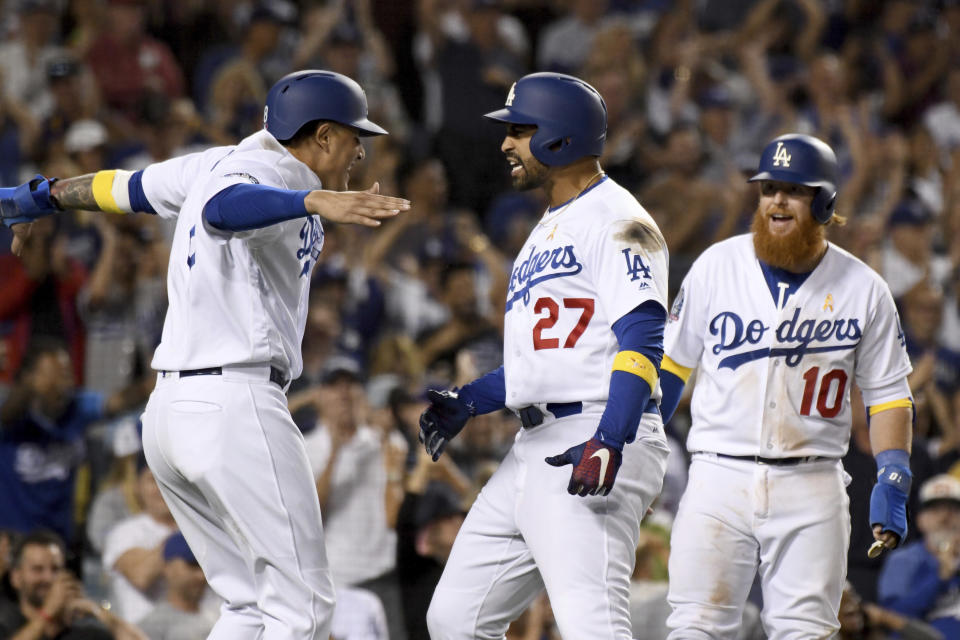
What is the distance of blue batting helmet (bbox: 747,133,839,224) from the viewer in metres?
4.33

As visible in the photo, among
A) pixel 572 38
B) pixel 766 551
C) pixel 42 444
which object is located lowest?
pixel 766 551

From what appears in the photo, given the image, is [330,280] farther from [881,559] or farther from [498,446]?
[881,559]

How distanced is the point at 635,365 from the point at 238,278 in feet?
3.88

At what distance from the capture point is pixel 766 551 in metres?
4.20

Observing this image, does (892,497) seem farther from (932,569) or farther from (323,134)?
(932,569)

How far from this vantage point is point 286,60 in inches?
370

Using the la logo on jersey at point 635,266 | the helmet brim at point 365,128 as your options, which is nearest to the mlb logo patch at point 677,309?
the la logo on jersey at point 635,266

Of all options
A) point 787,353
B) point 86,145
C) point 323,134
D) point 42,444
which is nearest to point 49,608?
point 42,444

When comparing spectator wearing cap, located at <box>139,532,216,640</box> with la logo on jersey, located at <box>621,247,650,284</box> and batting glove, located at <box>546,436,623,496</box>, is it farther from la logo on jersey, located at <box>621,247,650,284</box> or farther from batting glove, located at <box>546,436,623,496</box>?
la logo on jersey, located at <box>621,247,650,284</box>

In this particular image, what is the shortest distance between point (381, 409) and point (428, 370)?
2.08 ft

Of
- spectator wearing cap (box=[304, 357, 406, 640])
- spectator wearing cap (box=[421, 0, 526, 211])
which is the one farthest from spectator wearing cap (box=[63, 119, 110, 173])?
spectator wearing cap (box=[421, 0, 526, 211])

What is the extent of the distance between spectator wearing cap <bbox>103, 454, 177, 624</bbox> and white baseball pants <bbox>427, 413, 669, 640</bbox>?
8.56ft

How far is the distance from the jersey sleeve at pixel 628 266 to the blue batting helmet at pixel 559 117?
31 cm

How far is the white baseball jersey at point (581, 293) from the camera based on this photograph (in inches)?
151
